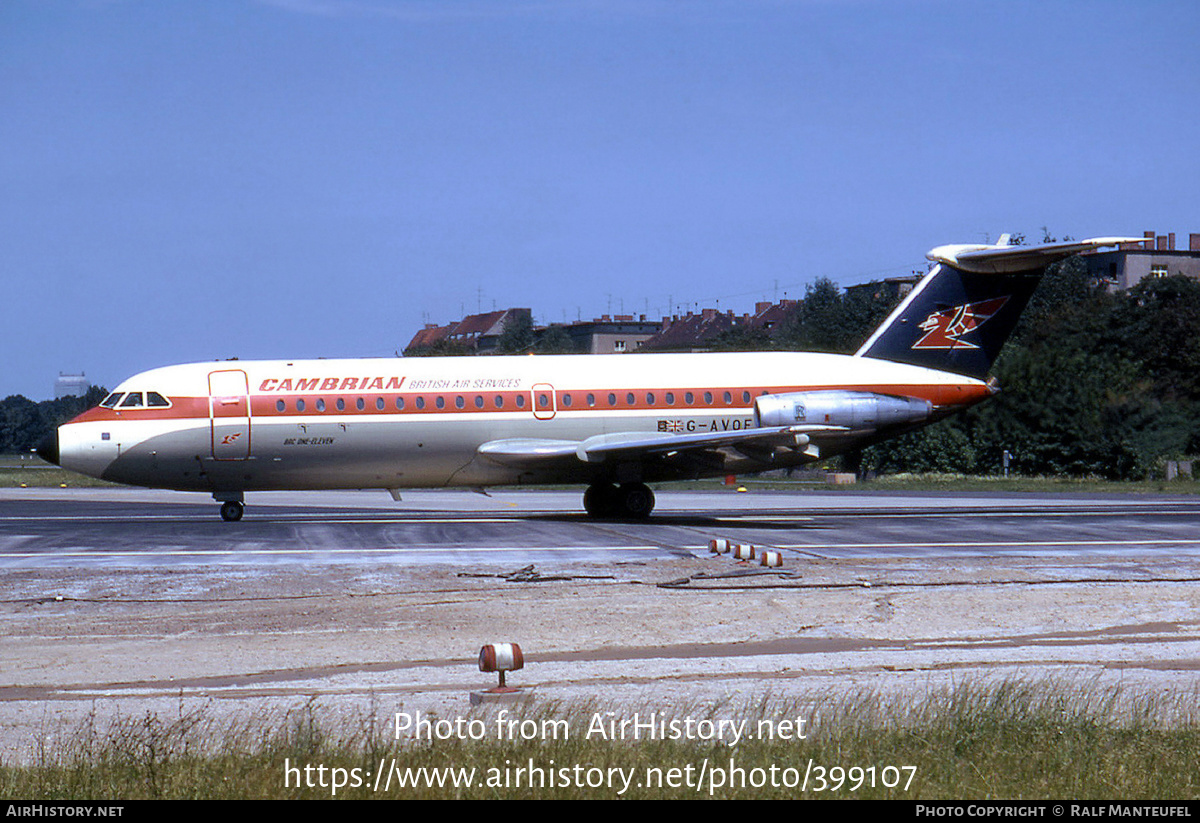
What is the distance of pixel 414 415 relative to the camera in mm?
30828

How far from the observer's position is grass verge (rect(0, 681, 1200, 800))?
26.7 ft

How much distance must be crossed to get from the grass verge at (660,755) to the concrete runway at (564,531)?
39.2ft

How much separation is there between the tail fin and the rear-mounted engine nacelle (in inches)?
67.8

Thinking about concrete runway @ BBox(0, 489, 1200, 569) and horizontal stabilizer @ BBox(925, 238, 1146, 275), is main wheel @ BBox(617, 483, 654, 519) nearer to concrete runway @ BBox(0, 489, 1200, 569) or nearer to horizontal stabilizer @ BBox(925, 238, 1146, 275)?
concrete runway @ BBox(0, 489, 1200, 569)

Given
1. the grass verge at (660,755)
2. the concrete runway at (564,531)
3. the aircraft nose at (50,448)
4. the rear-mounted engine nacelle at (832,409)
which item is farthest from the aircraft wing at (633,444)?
the grass verge at (660,755)

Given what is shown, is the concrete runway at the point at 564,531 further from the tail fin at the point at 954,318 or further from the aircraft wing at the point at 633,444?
the tail fin at the point at 954,318

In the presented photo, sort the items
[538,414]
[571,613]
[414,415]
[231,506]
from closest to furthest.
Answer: [571,613], [414,415], [538,414], [231,506]

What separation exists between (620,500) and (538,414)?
3403 mm

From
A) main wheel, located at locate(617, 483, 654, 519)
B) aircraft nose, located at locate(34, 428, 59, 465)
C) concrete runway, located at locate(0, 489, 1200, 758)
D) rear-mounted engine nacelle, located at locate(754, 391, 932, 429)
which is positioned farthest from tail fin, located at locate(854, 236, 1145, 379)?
aircraft nose, located at locate(34, 428, 59, 465)

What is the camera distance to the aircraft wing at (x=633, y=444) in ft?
98.3

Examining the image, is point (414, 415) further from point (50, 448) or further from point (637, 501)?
point (50, 448)

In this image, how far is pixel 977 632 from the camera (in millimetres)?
15000

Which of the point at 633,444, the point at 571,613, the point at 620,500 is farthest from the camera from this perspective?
the point at 620,500

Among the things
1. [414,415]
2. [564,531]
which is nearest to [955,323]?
[564,531]
